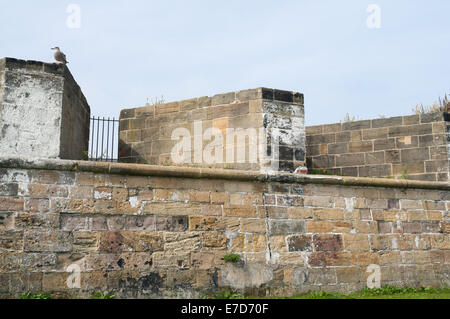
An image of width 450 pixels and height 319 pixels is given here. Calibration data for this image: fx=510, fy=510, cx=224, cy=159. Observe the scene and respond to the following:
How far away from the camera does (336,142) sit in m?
11.3

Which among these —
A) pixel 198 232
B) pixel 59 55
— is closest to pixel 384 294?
pixel 198 232

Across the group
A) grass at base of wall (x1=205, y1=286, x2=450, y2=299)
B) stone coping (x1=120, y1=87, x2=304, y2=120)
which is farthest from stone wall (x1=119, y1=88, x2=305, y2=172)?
grass at base of wall (x1=205, y1=286, x2=450, y2=299)

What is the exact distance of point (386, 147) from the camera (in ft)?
35.5

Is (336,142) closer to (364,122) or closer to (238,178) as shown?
(364,122)

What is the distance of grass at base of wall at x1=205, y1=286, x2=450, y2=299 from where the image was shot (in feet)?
22.6

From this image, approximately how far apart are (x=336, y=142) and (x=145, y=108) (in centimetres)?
423

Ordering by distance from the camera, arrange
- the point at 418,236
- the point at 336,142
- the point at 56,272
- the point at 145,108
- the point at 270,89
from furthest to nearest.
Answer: the point at 336,142 → the point at 145,108 → the point at 270,89 → the point at 418,236 → the point at 56,272

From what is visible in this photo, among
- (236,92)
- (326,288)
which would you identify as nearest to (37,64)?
(236,92)

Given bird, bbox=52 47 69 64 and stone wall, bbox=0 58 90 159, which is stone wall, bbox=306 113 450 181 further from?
stone wall, bbox=0 58 90 159

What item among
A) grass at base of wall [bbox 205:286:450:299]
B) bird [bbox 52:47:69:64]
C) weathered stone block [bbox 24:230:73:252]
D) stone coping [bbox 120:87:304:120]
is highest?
bird [bbox 52:47:69:64]

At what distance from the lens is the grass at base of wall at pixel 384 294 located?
22.6 ft

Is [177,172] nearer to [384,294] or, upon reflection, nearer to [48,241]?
[48,241]

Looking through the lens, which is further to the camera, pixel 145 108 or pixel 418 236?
pixel 145 108

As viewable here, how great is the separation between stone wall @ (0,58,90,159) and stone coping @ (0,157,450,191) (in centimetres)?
159
